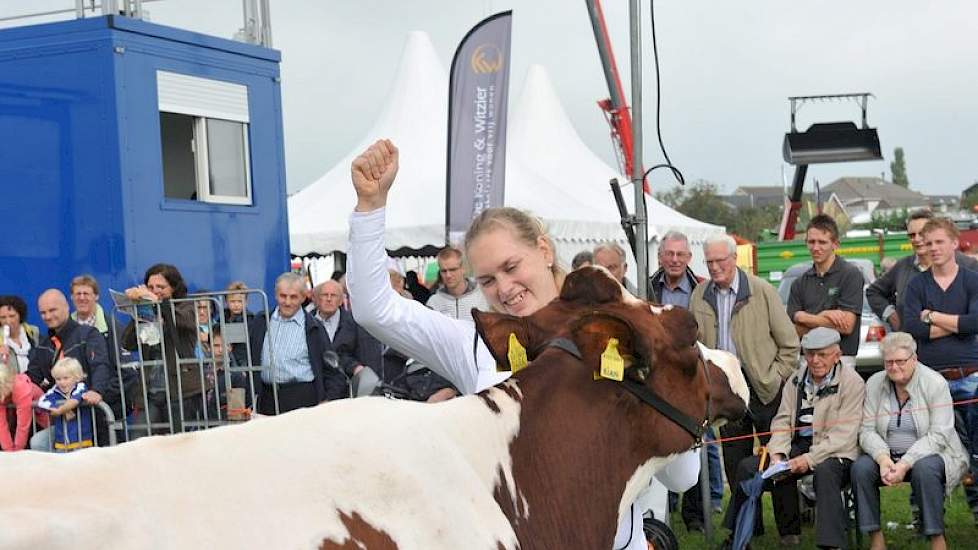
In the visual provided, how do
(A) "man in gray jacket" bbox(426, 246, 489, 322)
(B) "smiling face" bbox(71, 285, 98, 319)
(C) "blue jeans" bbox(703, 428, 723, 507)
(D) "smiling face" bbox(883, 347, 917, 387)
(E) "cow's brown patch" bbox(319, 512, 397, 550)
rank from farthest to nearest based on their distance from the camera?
(A) "man in gray jacket" bbox(426, 246, 489, 322) < (C) "blue jeans" bbox(703, 428, 723, 507) < (B) "smiling face" bbox(71, 285, 98, 319) < (D) "smiling face" bbox(883, 347, 917, 387) < (E) "cow's brown patch" bbox(319, 512, 397, 550)

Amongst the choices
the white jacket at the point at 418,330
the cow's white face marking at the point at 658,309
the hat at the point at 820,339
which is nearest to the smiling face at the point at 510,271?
the white jacket at the point at 418,330

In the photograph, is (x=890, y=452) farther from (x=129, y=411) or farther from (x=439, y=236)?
(x=439, y=236)

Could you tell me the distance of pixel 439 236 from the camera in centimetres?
1806

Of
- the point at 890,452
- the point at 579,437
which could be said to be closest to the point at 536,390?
the point at 579,437

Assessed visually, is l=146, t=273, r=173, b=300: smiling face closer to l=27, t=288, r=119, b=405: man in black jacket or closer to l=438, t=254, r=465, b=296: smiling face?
l=27, t=288, r=119, b=405: man in black jacket

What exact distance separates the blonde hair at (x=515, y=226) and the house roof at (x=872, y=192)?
4912 inches

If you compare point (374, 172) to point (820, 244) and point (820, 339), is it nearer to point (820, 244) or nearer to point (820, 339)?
point (820, 339)

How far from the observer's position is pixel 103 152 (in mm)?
9898

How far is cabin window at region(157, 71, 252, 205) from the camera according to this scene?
10.6m

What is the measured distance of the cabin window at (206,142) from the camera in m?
10.6

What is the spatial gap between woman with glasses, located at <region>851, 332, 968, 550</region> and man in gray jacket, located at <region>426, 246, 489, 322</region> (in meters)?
3.36

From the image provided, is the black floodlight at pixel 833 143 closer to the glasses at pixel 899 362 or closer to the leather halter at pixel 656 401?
the glasses at pixel 899 362

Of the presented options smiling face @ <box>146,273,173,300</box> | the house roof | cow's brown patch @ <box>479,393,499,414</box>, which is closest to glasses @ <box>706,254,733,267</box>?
smiling face @ <box>146,273,173,300</box>

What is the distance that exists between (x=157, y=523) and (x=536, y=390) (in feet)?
3.50
